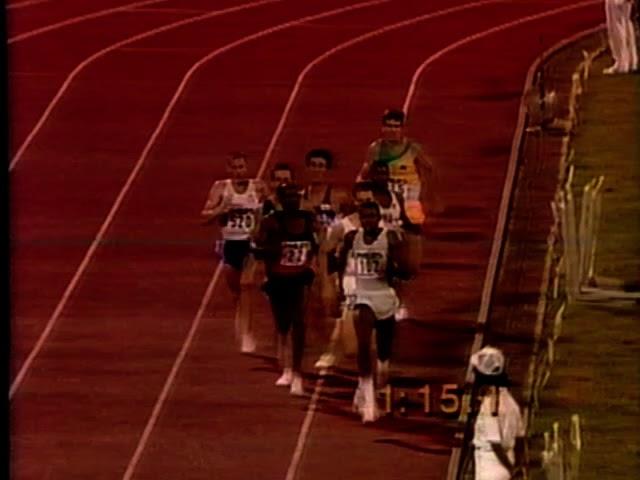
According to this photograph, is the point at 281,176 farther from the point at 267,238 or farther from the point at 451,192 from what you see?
the point at 451,192

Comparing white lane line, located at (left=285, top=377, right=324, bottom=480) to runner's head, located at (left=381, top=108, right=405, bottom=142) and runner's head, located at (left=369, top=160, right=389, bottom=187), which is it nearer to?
runner's head, located at (left=369, top=160, right=389, bottom=187)

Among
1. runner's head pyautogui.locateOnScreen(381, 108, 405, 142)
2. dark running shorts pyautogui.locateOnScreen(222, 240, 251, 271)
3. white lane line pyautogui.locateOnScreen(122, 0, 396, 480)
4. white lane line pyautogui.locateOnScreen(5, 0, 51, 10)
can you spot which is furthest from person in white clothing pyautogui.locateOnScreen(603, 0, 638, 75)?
white lane line pyautogui.locateOnScreen(5, 0, 51, 10)

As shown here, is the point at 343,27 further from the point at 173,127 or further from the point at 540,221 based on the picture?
the point at 540,221

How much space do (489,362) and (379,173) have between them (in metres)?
1.40

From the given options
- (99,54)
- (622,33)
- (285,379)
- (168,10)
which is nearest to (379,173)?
(285,379)

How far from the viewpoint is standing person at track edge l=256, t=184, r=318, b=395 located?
916cm

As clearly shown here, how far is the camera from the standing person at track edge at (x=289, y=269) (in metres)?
9.16

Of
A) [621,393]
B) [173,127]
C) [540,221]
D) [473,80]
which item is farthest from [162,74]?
[621,393]

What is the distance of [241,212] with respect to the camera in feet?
31.4

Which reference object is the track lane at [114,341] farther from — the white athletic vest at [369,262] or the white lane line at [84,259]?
the white athletic vest at [369,262]

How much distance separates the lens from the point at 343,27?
1186 cm

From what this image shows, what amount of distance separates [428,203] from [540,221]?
47 centimetres

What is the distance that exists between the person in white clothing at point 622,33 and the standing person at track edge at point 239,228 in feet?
5.21

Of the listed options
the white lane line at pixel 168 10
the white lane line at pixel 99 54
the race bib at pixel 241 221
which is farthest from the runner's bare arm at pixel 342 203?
the white lane line at pixel 168 10
